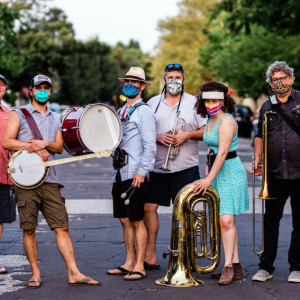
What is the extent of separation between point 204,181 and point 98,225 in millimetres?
3774

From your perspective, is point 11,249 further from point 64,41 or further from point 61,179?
point 64,41

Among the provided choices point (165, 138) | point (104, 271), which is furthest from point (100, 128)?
point (104, 271)

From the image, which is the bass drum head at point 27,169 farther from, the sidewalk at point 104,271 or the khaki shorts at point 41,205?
the sidewalk at point 104,271

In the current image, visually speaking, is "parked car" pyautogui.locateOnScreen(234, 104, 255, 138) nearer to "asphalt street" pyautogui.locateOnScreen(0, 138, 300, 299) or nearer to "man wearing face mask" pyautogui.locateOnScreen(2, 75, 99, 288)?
"asphalt street" pyautogui.locateOnScreen(0, 138, 300, 299)

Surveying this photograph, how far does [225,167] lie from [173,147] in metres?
0.67

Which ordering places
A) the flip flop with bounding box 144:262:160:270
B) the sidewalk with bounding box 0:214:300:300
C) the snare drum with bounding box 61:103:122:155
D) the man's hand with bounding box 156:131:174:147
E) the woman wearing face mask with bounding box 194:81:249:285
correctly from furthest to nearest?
1. the flip flop with bounding box 144:262:160:270
2. the man's hand with bounding box 156:131:174:147
3. the woman wearing face mask with bounding box 194:81:249:285
4. the snare drum with bounding box 61:103:122:155
5. the sidewalk with bounding box 0:214:300:300

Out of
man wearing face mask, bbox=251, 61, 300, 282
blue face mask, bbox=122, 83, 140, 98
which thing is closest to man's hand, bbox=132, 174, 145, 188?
blue face mask, bbox=122, 83, 140, 98

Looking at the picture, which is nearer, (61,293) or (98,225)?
(61,293)

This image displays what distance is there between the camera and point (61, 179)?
1638cm

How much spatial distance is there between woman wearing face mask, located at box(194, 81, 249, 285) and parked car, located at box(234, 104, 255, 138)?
3100 cm

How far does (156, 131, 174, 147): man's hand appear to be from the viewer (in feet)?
21.9

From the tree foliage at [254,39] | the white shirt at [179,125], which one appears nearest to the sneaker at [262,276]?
the white shirt at [179,125]

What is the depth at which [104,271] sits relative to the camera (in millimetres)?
6766

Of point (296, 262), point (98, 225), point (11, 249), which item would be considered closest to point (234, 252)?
point (296, 262)
